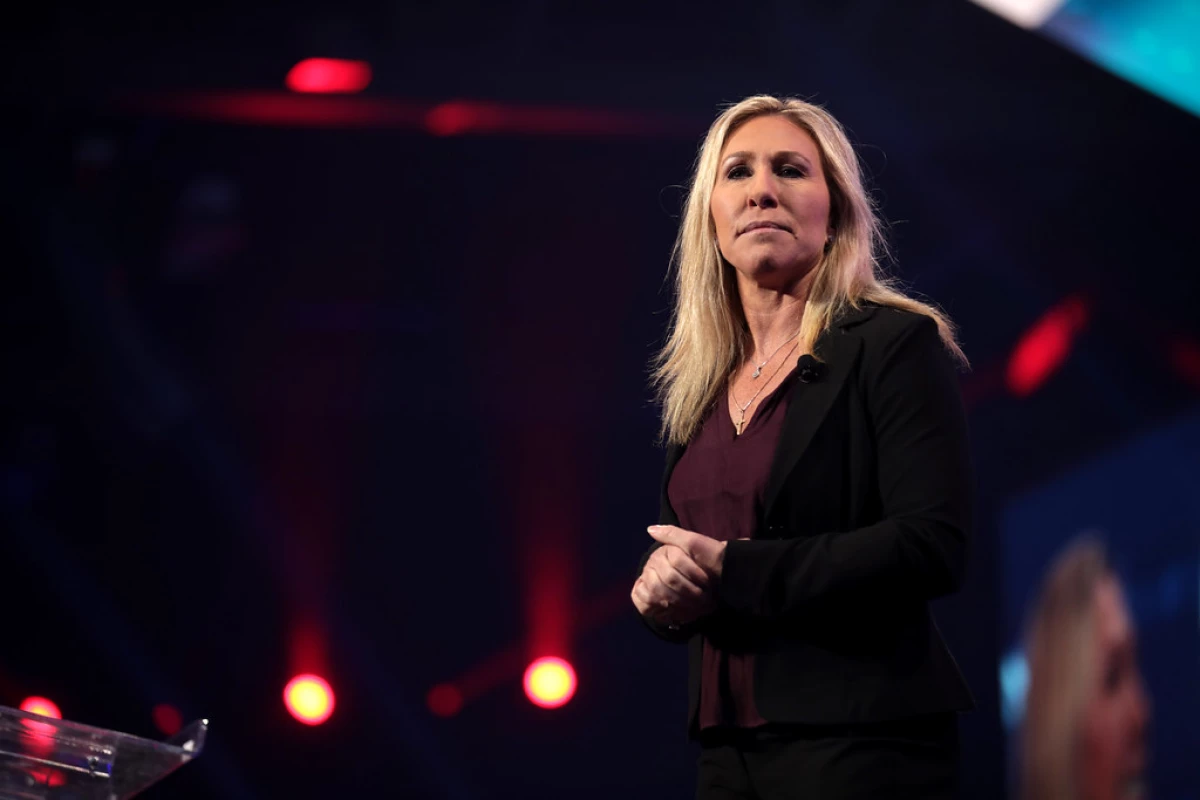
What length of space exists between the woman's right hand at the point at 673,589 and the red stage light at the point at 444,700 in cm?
292

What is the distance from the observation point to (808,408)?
142 centimetres

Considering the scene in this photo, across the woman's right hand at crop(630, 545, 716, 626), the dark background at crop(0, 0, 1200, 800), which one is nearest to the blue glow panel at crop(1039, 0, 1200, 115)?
the dark background at crop(0, 0, 1200, 800)

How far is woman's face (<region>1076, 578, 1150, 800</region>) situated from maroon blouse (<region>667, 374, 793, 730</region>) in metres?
3.34

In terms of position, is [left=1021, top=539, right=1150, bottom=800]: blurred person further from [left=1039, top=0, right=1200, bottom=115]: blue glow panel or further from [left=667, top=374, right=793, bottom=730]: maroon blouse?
[left=667, top=374, right=793, bottom=730]: maroon blouse

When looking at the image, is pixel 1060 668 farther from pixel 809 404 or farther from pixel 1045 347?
pixel 809 404

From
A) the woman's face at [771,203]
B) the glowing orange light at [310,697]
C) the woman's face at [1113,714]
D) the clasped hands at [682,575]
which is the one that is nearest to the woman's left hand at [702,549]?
the clasped hands at [682,575]

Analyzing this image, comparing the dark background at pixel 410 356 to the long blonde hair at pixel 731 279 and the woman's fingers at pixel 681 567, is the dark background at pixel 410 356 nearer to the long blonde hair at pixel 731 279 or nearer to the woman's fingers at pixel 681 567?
the long blonde hair at pixel 731 279

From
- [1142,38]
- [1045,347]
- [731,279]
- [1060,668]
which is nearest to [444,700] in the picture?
[1060,668]

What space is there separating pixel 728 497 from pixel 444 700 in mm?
2984

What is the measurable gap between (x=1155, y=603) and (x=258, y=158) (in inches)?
146

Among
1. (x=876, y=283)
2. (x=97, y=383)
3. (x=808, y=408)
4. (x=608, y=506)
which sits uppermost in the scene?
(x=97, y=383)

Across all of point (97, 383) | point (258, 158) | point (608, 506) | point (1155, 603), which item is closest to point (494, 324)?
point (608, 506)

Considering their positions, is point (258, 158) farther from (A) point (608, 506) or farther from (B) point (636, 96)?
(A) point (608, 506)

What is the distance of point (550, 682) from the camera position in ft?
13.8
